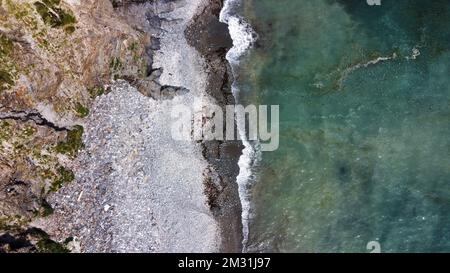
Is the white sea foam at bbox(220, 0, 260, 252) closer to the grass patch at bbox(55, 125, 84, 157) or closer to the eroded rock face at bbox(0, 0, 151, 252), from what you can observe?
the eroded rock face at bbox(0, 0, 151, 252)

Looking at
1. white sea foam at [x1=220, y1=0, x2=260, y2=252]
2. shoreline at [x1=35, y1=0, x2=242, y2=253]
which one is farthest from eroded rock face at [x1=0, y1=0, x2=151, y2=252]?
white sea foam at [x1=220, y1=0, x2=260, y2=252]

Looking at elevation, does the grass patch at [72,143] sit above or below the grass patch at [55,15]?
below

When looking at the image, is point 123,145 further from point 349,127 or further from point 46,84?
point 349,127

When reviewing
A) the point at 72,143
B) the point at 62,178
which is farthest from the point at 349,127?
the point at 62,178

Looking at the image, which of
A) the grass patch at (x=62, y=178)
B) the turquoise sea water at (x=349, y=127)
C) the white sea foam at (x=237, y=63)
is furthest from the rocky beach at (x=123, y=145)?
the turquoise sea water at (x=349, y=127)

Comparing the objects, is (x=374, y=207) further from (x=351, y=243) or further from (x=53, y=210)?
(x=53, y=210)

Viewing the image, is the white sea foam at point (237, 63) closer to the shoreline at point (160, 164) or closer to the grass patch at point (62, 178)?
the shoreline at point (160, 164)
